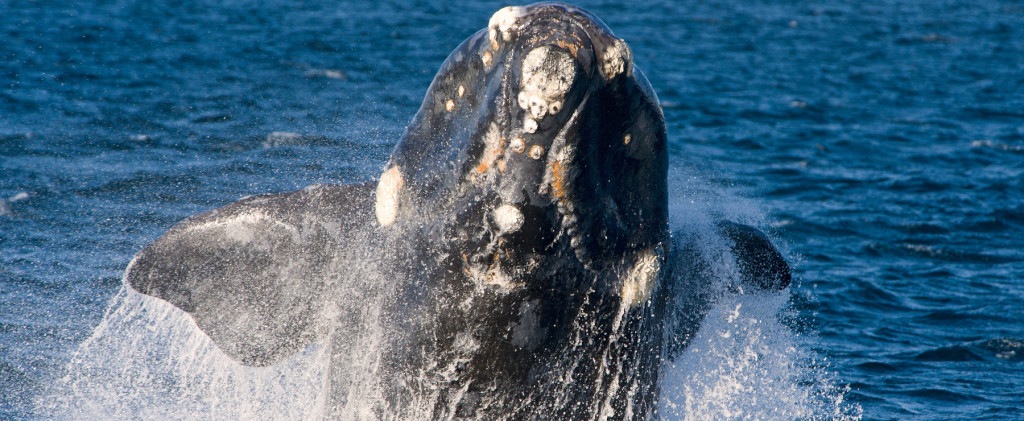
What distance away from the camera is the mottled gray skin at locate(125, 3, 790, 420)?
5629 mm

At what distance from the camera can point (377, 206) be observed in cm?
664

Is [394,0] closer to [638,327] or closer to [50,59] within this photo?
[50,59]

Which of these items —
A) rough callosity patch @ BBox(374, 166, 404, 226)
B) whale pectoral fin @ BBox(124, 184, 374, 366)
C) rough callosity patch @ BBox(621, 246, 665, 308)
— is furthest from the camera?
whale pectoral fin @ BBox(124, 184, 374, 366)

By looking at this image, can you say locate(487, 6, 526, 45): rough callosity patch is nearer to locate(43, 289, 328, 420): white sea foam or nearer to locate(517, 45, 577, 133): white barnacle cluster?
locate(517, 45, 577, 133): white barnacle cluster

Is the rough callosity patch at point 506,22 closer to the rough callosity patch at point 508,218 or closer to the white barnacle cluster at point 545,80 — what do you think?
the white barnacle cluster at point 545,80

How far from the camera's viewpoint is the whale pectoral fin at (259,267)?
23.6ft

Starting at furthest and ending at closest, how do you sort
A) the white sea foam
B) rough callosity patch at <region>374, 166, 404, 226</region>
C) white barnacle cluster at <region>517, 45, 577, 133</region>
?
1. the white sea foam
2. rough callosity patch at <region>374, 166, 404, 226</region>
3. white barnacle cluster at <region>517, 45, 577, 133</region>

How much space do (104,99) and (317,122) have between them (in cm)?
586

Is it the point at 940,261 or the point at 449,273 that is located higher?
the point at 449,273

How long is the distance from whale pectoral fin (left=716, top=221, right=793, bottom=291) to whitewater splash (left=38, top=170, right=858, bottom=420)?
0.16 metres

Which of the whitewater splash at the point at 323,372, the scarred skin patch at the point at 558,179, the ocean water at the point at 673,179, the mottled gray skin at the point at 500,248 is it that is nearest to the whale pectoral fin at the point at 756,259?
the whitewater splash at the point at 323,372

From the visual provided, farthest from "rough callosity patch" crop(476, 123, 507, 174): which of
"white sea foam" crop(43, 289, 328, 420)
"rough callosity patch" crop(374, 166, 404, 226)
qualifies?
"white sea foam" crop(43, 289, 328, 420)

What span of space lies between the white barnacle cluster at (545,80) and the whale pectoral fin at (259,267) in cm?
196

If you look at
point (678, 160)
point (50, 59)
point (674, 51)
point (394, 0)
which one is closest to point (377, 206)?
point (678, 160)
